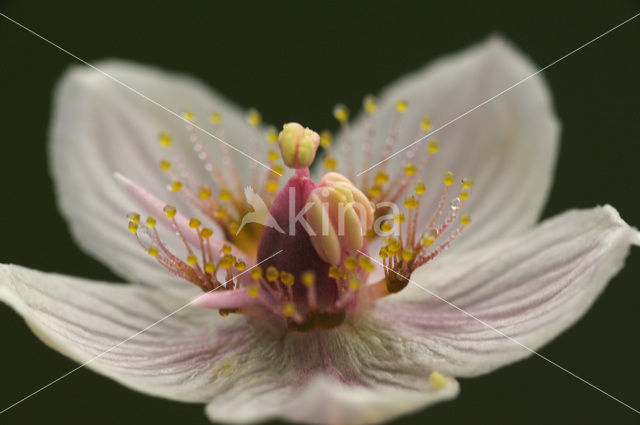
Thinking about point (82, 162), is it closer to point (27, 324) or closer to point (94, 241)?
point (94, 241)

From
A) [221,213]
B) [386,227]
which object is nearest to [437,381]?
[386,227]

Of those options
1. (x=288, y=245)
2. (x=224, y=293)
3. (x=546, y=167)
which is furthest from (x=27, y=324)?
(x=546, y=167)

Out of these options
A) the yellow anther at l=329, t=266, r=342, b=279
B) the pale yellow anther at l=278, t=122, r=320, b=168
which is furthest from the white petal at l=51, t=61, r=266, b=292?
the yellow anther at l=329, t=266, r=342, b=279

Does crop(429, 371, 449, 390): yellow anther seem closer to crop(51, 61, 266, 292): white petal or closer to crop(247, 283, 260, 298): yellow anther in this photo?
crop(247, 283, 260, 298): yellow anther

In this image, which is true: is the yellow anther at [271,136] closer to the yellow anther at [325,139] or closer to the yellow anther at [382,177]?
the yellow anther at [325,139]

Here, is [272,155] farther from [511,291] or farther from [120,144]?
[511,291]

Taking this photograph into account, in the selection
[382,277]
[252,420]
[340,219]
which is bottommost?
[252,420]
